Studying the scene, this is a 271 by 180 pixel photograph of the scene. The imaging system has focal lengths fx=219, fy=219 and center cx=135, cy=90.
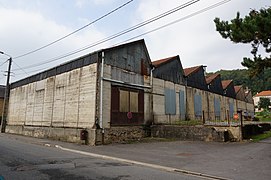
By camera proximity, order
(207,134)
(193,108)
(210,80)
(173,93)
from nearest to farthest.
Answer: (207,134) → (173,93) → (193,108) → (210,80)

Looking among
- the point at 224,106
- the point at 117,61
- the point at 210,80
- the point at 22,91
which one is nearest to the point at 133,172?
the point at 117,61

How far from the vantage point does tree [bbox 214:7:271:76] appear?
28.7 ft

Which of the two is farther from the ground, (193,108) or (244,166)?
(193,108)

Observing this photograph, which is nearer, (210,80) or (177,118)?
(177,118)

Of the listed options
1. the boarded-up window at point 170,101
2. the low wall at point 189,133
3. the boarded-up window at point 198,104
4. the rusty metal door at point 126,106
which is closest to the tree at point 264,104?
the boarded-up window at point 198,104

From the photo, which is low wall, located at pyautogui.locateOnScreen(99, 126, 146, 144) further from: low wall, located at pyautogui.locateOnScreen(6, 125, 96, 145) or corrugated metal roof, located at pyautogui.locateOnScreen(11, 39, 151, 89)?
corrugated metal roof, located at pyautogui.locateOnScreen(11, 39, 151, 89)

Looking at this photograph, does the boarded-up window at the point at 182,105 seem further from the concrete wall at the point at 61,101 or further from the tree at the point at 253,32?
the tree at the point at 253,32

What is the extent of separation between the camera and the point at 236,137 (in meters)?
15.6

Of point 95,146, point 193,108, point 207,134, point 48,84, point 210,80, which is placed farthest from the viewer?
point 210,80

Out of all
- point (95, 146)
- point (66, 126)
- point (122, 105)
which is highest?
point (122, 105)

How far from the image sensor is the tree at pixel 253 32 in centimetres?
874

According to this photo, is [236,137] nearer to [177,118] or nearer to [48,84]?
[177,118]

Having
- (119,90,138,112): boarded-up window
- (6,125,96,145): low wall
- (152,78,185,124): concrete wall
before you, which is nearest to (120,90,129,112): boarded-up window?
(119,90,138,112): boarded-up window

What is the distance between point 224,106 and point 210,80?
5.62 m
